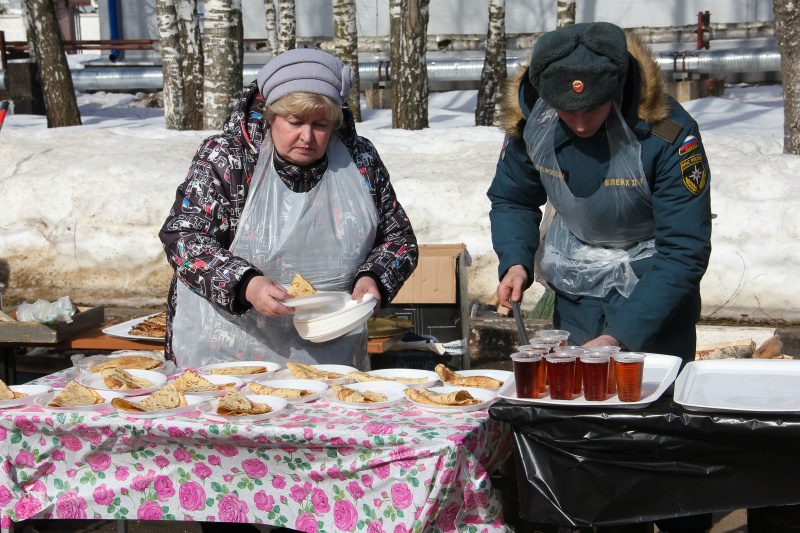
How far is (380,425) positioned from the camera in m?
2.20

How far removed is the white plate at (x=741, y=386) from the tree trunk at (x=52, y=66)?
10.9 metres

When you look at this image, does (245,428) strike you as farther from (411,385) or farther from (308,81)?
(308,81)

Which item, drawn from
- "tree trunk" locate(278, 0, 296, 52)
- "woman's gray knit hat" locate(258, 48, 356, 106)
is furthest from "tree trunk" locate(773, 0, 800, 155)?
"tree trunk" locate(278, 0, 296, 52)

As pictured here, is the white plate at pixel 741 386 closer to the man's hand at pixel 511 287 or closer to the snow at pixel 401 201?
the man's hand at pixel 511 287

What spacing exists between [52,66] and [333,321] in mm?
10086

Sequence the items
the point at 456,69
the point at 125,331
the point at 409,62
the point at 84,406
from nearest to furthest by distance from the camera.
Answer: the point at 84,406
the point at 125,331
the point at 409,62
the point at 456,69

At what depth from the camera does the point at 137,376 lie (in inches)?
109

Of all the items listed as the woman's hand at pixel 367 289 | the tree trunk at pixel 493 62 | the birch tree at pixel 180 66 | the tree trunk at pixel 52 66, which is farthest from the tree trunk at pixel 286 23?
the woman's hand at pixel 367 289

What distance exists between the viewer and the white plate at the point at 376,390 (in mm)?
2395

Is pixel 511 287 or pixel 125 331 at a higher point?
pixel 511 287

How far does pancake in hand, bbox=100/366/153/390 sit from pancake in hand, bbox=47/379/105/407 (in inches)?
3.1

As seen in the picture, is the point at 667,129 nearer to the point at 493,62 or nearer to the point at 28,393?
the point at 28,393

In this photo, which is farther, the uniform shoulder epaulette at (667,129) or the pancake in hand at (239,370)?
the pancake in hand at (239,370)

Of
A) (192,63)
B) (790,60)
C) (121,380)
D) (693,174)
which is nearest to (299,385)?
(121,380)
